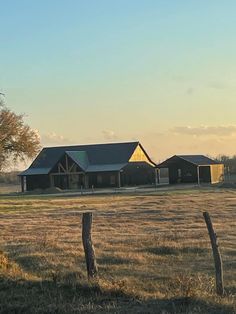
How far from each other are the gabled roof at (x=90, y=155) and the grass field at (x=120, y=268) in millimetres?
59977

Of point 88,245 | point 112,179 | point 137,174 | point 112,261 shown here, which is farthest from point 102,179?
point 88,245

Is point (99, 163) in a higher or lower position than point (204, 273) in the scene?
higher

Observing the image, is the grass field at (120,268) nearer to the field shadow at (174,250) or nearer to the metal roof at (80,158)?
the field shadow at (174,250)

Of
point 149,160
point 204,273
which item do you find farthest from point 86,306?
point 149,160

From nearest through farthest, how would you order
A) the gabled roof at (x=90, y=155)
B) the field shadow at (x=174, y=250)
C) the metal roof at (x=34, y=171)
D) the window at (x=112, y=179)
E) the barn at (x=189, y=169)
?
the field shadow at (x=174, y=250), the window at (x=112, y=179), the barn at (x=189, y=169), the gabled roof at (x=90, y=155), the metal roof at (x=34, y=171)

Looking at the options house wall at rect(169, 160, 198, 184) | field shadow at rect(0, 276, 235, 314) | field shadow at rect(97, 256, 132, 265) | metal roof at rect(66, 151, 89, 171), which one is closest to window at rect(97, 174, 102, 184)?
metal roof at rect(66, 151, 89, 171)

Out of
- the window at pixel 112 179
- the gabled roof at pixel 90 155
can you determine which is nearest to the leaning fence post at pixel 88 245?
the window at pixel 112 179

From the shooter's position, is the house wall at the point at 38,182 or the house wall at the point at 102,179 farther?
the house wall at the point at 38,182

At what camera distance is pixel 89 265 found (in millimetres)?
11906

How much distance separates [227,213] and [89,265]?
75.2 feet

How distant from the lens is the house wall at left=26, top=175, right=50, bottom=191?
9084cm

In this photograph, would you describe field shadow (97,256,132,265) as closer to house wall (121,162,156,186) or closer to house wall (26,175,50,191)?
house wall (121,162,156,186)

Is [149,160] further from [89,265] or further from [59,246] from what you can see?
[89,265]

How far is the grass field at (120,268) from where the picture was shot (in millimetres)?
9250
